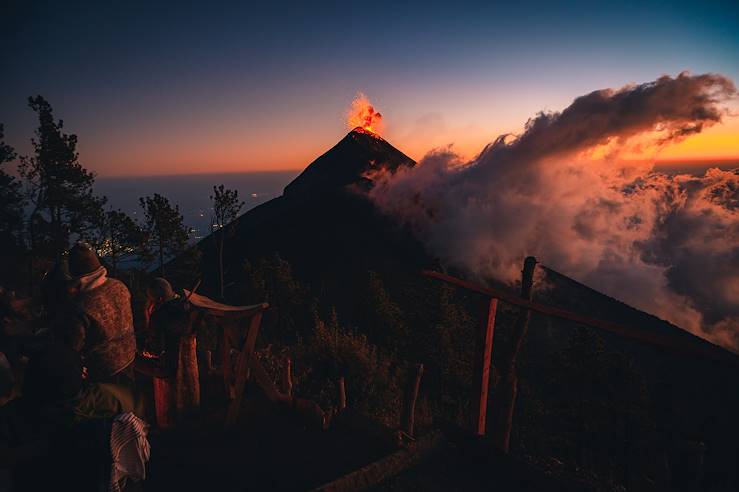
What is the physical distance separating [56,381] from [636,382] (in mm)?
30398

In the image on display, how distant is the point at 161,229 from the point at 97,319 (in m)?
35.4

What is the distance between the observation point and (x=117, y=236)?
33.6m

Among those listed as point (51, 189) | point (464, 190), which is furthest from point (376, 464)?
point (464, 190)

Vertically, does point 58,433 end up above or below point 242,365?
above

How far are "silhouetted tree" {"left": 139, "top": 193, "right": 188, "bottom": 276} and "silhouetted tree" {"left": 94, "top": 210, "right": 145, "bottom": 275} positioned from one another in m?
1.06

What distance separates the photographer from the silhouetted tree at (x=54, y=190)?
26.6m

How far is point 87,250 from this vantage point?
5395mm

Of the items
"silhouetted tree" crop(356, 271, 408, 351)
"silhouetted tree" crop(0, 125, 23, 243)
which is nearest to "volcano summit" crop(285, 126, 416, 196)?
"silhouetted tree" crop(356, 271, 408, 351)

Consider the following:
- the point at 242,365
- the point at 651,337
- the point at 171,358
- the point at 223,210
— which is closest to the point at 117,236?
the point at 223,210

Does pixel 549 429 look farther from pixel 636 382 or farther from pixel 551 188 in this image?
pixel 551 188

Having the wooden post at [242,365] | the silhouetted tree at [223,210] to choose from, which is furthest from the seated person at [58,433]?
the silhouetted tree at [223,210]

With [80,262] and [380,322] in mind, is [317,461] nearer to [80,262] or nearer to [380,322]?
[80,262]

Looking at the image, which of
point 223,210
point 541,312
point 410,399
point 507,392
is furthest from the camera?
point 223,210

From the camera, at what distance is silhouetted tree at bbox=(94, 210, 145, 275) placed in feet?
106
